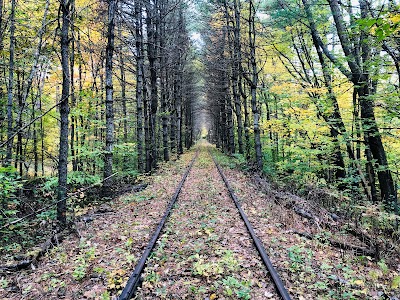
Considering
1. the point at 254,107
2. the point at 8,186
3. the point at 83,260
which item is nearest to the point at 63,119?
the point at 8,186

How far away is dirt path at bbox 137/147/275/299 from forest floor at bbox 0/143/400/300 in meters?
0.02

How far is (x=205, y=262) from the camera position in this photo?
16.3 feet

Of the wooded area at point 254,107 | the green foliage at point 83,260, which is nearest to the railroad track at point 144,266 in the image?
the green foliage at point 83,260

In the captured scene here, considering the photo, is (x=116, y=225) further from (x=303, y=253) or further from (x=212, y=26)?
(x=212, y=26)

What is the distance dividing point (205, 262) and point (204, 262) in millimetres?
19

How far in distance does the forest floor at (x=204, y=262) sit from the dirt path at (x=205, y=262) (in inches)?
0.6

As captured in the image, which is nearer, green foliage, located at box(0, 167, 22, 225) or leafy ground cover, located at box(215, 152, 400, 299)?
leafy ground cover, located at box(215, 152, 400, 299)

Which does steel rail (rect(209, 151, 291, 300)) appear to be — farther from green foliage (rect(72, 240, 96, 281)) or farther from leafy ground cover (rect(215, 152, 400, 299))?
green foliage (rect(72, 240, 96, 281))

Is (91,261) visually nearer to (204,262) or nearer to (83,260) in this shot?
(83,260)

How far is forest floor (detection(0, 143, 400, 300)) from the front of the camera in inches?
163

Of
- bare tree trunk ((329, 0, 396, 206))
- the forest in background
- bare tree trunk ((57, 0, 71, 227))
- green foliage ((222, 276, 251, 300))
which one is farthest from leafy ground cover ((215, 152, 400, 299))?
bare tree trunk ((57, 0, 71, 227))

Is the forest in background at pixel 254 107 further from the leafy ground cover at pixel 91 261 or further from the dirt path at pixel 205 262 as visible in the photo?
the dirt path at pixel 205 262

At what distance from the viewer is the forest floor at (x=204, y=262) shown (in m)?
4.14

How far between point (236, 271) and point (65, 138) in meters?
5.32
